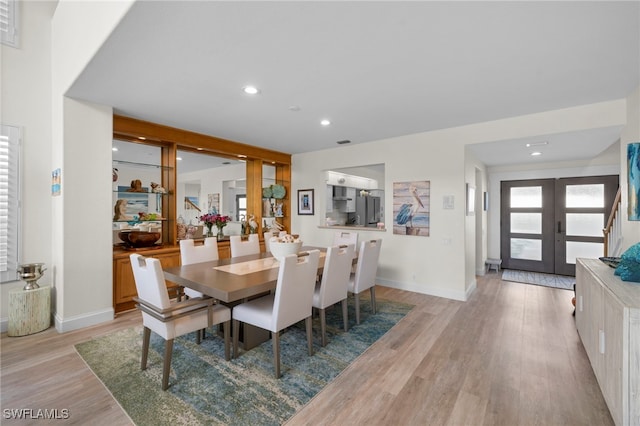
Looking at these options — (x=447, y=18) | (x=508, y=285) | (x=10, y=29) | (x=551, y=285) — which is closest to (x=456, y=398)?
(x=447, y=18)

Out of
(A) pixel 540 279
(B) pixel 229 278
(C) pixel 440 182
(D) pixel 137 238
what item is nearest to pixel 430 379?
(B) pixel 229 278

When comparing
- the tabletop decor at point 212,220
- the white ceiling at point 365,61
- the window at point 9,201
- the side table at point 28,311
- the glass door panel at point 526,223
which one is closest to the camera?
the white ceiling at point 365,61

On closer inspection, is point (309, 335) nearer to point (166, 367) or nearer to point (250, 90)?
point (166, 367)

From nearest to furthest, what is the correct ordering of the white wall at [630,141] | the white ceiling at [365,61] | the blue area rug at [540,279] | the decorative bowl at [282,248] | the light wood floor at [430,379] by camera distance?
the white ceiling at [365,61] → the light wood floor at [430,379] → the white wall at [630,141] → the decorative bowl at [282,248] → the blue area rug at [540,279]

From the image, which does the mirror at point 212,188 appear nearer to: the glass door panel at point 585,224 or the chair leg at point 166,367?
the chair leg at point 166,367

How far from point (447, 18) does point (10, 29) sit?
4493mm

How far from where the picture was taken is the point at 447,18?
5.74 feet

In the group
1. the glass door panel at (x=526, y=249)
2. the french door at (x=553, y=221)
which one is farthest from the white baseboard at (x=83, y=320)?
the glass door panel at (x=526, y=249)

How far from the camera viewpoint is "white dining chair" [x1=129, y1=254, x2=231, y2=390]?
Result: 2.08 meters

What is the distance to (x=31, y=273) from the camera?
9.94ft

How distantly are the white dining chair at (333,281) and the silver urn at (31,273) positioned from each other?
10.0 feet

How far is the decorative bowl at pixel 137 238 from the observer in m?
3.78

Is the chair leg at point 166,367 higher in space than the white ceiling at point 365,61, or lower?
lower

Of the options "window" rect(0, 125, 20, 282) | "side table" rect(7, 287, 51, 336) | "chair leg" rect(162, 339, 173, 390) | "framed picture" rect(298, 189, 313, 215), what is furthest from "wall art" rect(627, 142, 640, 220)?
"window" rect(0, 125, 20, 282)
